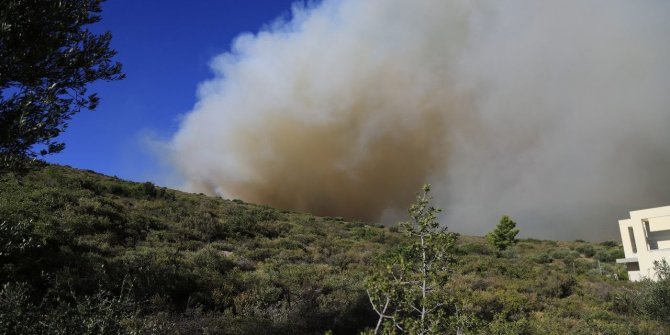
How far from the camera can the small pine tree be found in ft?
170

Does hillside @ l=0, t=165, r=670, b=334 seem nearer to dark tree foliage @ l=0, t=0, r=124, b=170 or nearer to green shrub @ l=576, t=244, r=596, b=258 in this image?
dark tree foliage @ l=0, t=0, r=124, b=170

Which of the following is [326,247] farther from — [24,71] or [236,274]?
[24,71]

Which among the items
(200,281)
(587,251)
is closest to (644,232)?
(587,251)

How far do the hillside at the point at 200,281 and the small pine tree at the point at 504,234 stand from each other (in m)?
30.5

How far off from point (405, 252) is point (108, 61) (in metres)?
5.69

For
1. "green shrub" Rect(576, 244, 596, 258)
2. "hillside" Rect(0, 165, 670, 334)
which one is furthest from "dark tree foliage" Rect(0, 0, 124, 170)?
"green shrub" Rect(576, 244, 596, 258)

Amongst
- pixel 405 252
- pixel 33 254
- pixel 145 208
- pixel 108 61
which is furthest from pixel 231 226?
pixel 405 252

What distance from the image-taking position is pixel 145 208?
2509cm

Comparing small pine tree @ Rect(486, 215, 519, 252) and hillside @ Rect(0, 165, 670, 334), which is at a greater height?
small pine tree @ Rect(486, 215, 519, 252)

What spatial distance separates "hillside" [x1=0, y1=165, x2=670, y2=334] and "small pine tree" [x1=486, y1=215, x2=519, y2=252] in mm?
30484

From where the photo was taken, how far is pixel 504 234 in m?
53.8

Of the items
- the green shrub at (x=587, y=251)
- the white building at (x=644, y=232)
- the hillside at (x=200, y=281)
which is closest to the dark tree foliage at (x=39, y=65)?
the hillside at (x=200, y=281)

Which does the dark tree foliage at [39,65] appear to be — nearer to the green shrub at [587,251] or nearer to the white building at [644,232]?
the white building at [644,232]

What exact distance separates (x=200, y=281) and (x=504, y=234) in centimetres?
4820
